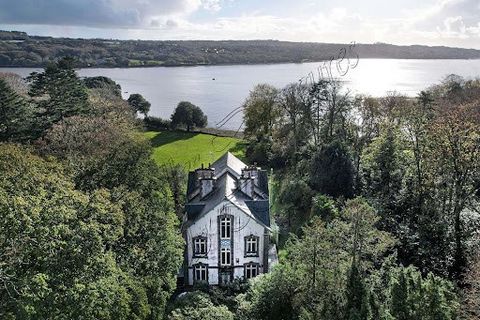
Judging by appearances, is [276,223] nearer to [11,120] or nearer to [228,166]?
[228,166]

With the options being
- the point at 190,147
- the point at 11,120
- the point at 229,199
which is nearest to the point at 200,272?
the point at 229,199

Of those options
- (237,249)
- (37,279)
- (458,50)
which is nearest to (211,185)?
(237,249)

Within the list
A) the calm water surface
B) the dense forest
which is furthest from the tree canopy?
the dense forest

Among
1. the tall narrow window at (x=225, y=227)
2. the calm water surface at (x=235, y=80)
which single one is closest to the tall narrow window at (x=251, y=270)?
the tall narrow window at (x=225, y=227)

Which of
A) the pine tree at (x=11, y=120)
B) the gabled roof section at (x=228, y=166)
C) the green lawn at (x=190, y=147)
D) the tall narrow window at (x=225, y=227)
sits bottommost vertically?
the green lawn at (x=190, y=147)

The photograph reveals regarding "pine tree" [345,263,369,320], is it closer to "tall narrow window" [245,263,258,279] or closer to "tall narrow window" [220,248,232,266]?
"tall narrow window" [245,263,258,279]

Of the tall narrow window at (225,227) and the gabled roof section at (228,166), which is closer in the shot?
the tall narrow window at (225,227)

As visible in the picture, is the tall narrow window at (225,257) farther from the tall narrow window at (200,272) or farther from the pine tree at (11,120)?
the pine tree at (11,120)

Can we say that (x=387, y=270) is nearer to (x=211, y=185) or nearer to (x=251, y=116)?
(x=211, y=185)
